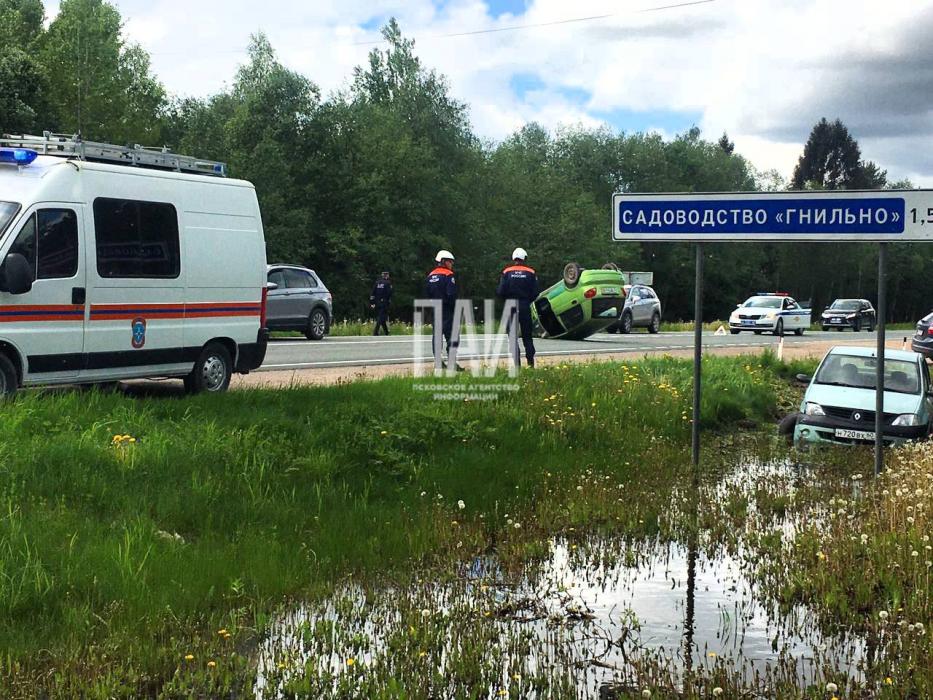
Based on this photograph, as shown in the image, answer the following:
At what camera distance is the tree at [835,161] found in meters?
110

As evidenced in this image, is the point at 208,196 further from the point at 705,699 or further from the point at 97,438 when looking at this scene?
the point at 705,699

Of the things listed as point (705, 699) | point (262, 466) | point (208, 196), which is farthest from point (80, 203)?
point (705, 699)

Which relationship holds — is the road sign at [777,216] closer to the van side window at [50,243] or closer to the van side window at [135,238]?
the van side window at [135,238]

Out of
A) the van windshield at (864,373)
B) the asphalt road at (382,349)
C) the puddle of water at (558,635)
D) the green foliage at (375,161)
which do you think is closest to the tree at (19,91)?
the green foliage at (375,161)

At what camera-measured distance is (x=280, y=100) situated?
2132 inches

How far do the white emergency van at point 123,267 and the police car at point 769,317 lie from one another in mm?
32398

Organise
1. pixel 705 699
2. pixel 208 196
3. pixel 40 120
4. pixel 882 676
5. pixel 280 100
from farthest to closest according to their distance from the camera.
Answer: pixel 280 100
pixel 40 120
pixel 208 196
pixel 882 676
pixel 705 699

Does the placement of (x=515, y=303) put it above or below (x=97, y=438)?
above

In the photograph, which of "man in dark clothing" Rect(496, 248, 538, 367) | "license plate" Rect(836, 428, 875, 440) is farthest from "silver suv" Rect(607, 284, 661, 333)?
"license plate" Rect(836, 428, 875, 440)

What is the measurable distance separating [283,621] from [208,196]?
24.9 ft

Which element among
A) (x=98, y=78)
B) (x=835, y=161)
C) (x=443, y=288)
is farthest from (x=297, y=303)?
(x=835, y=161)

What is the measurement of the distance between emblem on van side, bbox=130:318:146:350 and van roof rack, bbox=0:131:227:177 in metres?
1.68

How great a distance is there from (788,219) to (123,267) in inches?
256

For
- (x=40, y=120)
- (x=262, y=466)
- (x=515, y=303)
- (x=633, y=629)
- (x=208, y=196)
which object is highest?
(x=40, y=120)
